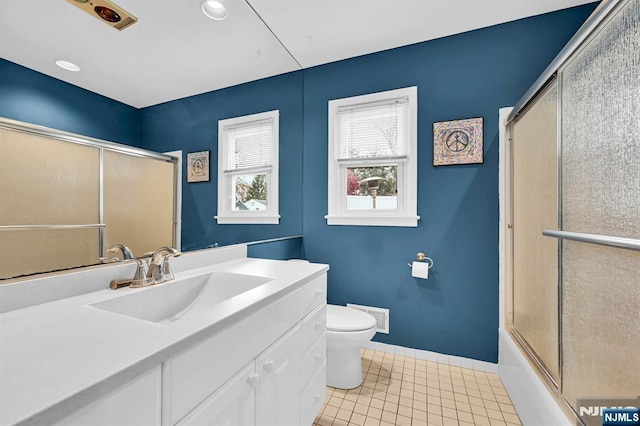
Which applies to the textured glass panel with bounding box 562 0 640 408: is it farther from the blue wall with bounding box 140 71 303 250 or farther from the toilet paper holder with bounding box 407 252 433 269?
the blue wall with bounding box 140 71 303 250

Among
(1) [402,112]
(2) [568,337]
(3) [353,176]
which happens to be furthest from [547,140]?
(3) [353,176]

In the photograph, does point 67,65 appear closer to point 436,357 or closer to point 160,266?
Result: point 160,266

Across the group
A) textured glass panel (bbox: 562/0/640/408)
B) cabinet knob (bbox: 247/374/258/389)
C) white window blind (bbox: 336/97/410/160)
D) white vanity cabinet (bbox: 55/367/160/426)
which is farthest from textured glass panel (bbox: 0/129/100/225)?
white window blind (bbox: 336/97/410/160)

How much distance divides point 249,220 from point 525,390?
1.72m

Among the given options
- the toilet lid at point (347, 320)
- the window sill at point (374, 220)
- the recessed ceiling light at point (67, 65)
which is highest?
the recessed ceiling light at point (67, 65)

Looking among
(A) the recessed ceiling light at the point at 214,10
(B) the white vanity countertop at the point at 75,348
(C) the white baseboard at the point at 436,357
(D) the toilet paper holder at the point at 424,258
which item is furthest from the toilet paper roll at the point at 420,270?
(A) the recessed ceiling light at the point at 214,10

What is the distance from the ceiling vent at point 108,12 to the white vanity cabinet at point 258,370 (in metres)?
1.06

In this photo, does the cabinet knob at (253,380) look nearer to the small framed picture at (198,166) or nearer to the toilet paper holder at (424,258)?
the small framed picture at (198,166)

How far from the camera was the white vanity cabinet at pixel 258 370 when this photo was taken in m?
0.62

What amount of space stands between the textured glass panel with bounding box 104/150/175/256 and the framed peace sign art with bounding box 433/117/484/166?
174 cm

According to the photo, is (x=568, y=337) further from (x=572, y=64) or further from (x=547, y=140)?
(x=572, y=64)

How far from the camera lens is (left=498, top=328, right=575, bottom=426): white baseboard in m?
1.14

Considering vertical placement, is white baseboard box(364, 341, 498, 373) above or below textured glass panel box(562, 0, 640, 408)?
below

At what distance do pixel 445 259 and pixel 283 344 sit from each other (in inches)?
57.4
